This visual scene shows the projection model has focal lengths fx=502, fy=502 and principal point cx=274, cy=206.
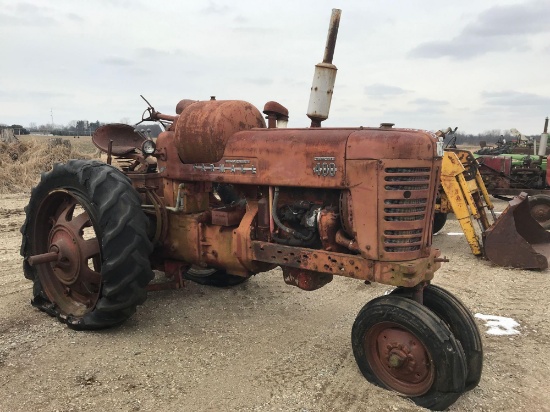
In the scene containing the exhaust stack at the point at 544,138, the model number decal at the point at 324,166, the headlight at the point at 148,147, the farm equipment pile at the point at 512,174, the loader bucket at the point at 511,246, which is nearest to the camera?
the model number decal at the point at 324,166

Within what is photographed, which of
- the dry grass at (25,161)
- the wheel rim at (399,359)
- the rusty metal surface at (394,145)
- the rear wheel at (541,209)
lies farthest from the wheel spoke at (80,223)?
the dry grass at (25,161)

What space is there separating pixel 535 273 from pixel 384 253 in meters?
4.14

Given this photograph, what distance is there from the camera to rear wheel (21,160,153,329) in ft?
12.8

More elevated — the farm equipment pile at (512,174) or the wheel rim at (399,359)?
the farm equipment pile at (512,174)

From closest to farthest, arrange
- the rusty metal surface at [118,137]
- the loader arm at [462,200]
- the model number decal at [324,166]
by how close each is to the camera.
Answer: the model number decal at [324,166], the rusty metal surface at [118,137], the loader arm at [462,200]

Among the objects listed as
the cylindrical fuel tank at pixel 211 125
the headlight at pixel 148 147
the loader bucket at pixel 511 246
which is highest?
the cylindrical fuel tank at pixel 211 125

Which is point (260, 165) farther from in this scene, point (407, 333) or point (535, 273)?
point (535, 273)

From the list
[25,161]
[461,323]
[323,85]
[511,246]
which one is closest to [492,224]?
[511,246]

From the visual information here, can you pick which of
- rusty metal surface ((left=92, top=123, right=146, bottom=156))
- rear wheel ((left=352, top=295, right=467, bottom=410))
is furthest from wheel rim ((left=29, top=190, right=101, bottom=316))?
rear wheel ((left=352, top=295, right=467, bottom=410))

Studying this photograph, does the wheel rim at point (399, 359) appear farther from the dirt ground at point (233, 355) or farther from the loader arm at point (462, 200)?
the loader arm at point (462, 200)

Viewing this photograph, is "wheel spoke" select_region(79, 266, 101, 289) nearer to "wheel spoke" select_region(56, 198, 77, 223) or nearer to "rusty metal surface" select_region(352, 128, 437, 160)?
"wheel spoke" select_region(56, 198, 77, 223)

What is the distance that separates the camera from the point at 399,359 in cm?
312

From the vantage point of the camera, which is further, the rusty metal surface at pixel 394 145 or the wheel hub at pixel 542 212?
the wheel hub at pixel 542 212

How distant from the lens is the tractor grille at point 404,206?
10.4 ft
